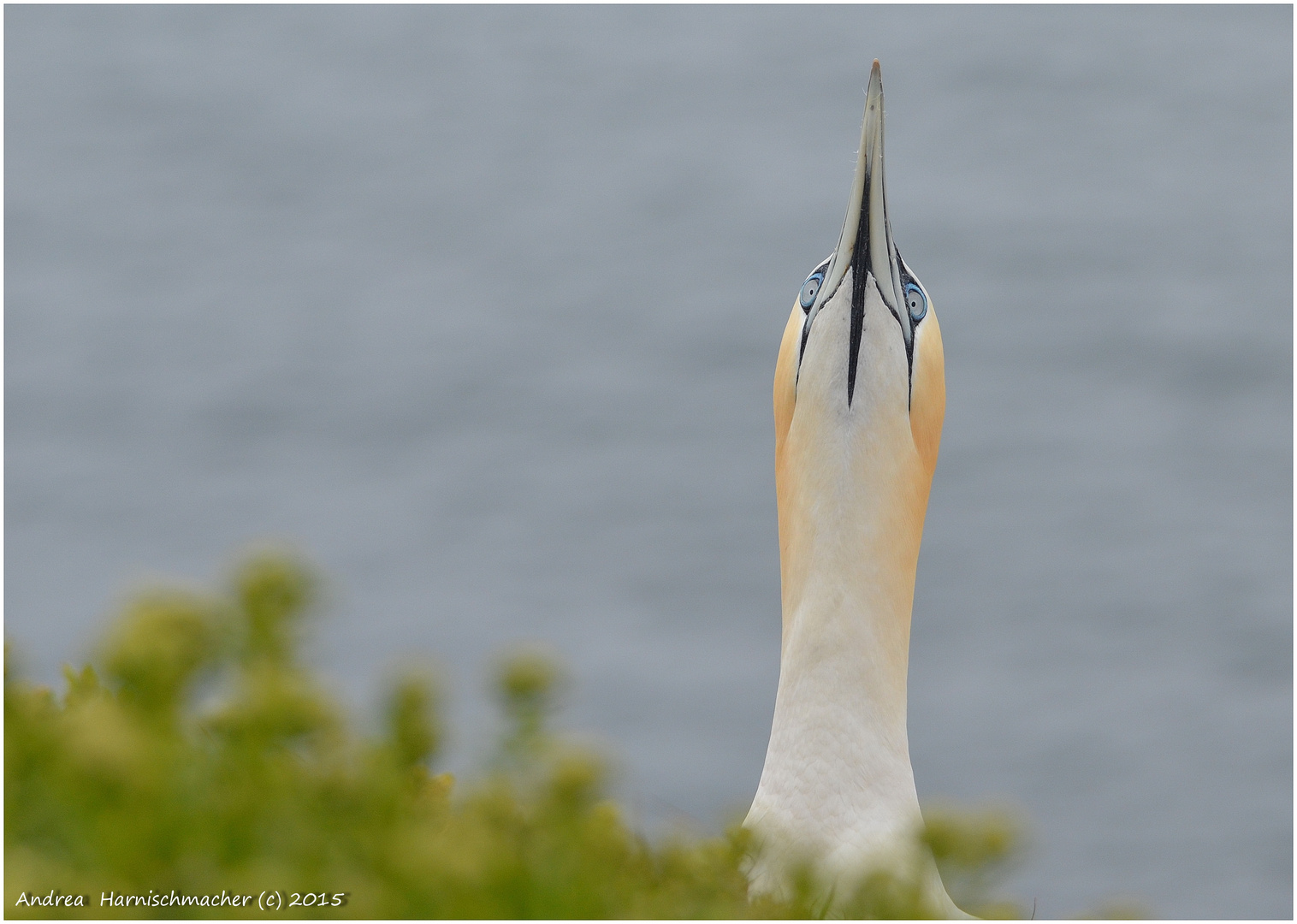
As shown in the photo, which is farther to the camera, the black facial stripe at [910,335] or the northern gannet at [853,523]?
the black facial stripe at [910,335]

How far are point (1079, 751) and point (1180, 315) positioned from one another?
8902 mm

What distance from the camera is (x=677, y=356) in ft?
82.1

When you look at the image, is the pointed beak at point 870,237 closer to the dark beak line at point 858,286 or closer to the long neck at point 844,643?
the dark beak line at point 858,286

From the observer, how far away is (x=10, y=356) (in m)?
24.2

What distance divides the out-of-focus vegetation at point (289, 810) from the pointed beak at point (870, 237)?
321 cm

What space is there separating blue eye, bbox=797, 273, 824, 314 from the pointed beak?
4 cm

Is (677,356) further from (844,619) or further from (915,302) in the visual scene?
(844,619)

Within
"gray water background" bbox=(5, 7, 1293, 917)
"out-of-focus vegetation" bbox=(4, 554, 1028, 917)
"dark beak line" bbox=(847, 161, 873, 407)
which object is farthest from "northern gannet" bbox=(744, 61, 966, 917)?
"gray water background" bbox=(5, 7, 1293, 917)

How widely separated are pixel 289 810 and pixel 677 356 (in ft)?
74.4

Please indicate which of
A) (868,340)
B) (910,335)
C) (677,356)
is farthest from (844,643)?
(677,356)

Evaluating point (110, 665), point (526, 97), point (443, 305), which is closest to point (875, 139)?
point (110, 665)

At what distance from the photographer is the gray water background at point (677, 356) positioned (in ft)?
63.2

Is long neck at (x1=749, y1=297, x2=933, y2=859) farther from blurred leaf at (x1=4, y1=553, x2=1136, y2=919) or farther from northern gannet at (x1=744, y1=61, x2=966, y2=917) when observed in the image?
blurred leaf at (x1=4, y1=553, x2=1136, y2=919)

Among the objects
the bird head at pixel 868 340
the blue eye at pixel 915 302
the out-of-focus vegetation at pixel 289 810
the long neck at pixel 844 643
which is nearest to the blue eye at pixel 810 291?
the bird head at pixel 868 340
